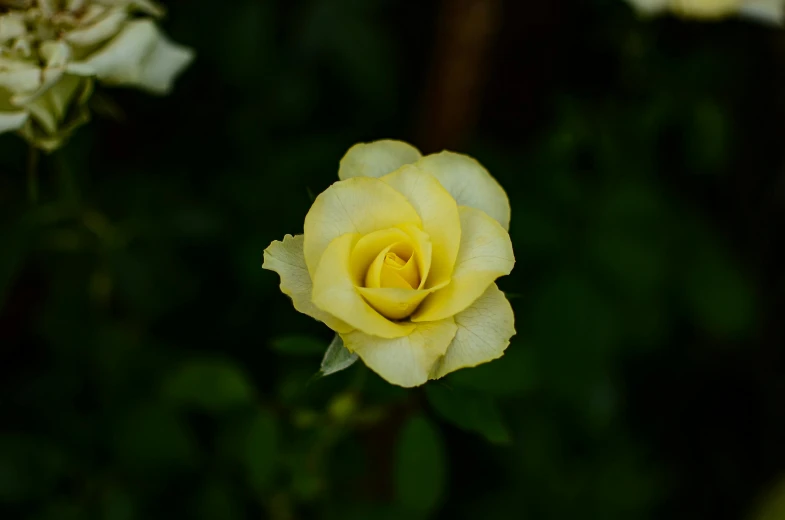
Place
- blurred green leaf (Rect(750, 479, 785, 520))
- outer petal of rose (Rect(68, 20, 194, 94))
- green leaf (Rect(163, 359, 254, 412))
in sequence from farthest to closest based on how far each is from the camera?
blurred green leaf (Rect(750, 479, 785, 520))
green leaf (Rect(163, 359, 254, 412))
outer petal of rose (Rect(68, 20, 194, 94))

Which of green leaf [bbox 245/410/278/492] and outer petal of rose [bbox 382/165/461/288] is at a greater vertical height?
outer petal of rose [bbox 382/165/461/288]

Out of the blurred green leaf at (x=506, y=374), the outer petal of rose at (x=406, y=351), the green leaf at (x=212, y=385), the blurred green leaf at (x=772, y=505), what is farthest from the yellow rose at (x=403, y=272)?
the blurred green leaf at (x=772, y=505)

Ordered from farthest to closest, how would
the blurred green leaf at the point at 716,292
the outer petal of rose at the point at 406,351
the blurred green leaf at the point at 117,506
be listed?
the blurred green leaf at the point at 716,292 < the blurred green leaf at the point at 117,506 < the outer petal of rose at the point at 406,351

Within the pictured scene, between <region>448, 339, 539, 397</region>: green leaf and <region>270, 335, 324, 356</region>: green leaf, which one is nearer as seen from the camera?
<region>270, 335, 324, 356</region>: green leaf

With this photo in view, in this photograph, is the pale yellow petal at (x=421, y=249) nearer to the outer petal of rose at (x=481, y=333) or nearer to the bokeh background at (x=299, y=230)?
the outer petal of rose at (x=481, y=333)

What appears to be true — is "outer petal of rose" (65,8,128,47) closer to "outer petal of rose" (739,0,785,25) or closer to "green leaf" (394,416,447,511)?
"green leaf" (394,416,447,511)

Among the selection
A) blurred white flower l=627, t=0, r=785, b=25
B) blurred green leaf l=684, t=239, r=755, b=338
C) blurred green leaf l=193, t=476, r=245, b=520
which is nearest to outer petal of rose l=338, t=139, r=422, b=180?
blurred white flower l=627, t=0, r=785, b=25

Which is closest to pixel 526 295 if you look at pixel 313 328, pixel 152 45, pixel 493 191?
pixel 313 328
